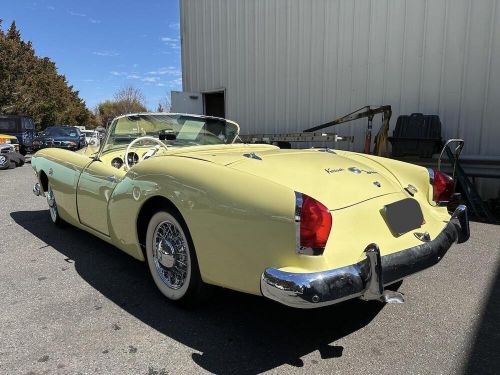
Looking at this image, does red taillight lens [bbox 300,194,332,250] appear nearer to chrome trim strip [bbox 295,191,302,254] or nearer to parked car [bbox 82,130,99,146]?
chrome trim strip [bbox 295,191,302,254]

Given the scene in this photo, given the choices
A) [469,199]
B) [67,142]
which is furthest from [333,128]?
[67,142]

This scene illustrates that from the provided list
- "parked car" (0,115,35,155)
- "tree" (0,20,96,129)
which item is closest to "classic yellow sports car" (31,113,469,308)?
"parked car" (0,115,35,155)

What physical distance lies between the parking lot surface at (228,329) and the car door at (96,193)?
43cm

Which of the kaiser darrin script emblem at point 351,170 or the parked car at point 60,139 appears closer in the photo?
the kaiser darrin script emblem at point 351,170

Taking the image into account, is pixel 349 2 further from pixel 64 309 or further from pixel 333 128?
pixel 64 309

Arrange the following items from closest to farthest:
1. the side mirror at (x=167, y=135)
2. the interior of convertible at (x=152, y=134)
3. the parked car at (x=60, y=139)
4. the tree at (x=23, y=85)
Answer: the interior of convertible at (x=152, y=134)
the side mirror at (x=167, y=135)
the parked car at (x=60, y=139)
the tree at (x=23, y=85)

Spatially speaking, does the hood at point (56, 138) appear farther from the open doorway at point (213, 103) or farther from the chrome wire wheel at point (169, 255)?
the chrome wire wheel at point (169, 255)

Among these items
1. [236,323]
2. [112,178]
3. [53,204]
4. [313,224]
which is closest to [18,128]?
[53,204]

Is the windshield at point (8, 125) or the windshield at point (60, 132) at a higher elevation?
the windshield at point (8, 125)

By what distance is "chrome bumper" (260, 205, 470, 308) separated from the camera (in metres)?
2.03

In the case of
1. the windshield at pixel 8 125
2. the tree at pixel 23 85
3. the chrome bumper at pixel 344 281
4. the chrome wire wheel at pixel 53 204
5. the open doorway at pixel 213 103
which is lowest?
the chrome wire wheel at pixel 53 204

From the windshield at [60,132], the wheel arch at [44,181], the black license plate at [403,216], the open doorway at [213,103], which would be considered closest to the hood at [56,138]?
the windshield at [60,132]

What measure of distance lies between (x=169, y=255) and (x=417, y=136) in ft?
18.1

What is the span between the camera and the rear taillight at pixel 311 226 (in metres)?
2.12
